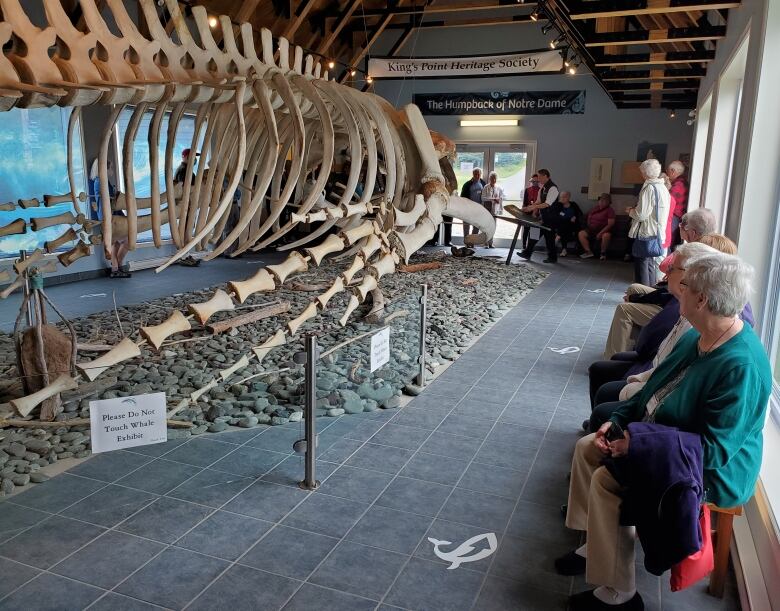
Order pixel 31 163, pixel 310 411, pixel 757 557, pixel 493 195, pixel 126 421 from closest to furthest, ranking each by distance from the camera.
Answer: pixel 757 557 < pixel 126 421 < pixel 310 411 < pixel 31 163 < pixel 493 195

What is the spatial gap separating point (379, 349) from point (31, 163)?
706 cm

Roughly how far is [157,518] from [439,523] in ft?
4.24

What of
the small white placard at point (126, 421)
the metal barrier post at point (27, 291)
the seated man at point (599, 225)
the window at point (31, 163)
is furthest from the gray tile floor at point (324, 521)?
the seated man at point (599, 225)

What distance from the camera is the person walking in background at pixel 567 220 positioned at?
13.5m

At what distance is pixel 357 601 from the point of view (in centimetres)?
238

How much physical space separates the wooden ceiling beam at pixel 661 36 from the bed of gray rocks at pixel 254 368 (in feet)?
10.4

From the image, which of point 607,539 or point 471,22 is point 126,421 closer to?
point 607,539

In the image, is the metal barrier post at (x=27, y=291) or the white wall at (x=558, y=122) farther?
the white wall at (x=558, y=122)

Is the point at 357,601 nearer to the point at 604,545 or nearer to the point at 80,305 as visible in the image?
the point at 604,545

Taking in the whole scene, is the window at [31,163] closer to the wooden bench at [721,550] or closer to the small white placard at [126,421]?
the small white placard at [126,421]

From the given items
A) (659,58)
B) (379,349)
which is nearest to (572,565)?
(379,349)

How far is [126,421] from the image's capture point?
279 centimetres

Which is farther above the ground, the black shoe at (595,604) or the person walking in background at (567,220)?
the person walking in background at (567,220)

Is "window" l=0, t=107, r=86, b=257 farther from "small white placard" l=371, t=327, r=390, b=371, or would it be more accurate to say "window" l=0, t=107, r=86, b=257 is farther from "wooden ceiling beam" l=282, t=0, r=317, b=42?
"small white placard" l=371, t=327, r=390, b=371
